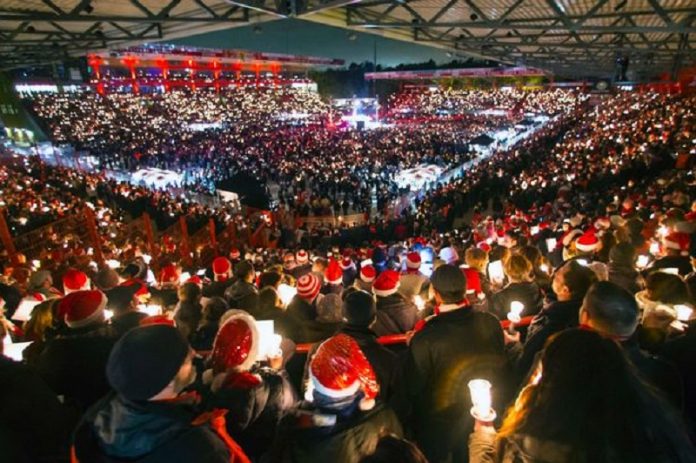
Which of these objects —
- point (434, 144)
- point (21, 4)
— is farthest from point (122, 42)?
point (434, 144)

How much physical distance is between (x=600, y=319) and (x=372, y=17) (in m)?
8.15

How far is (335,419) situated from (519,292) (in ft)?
8.94

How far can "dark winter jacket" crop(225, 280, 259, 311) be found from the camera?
14.0 ft

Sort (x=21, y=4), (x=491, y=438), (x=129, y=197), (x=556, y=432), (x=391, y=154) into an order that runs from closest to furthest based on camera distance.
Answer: (x=556, y=432) → (x=491, y=438) → (x=21, y=4) → (x=129, y=197) → (x=391, y=154)

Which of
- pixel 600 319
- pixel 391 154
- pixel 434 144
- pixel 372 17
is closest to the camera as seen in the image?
pixel 600 319

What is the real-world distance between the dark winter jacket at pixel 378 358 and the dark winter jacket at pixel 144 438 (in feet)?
3.60

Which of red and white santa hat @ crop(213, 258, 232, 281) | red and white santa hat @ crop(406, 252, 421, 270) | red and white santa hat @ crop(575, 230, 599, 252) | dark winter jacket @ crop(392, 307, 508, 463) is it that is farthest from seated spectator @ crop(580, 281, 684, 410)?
red and white santa hat @ crop(213, 258, 232, 281)

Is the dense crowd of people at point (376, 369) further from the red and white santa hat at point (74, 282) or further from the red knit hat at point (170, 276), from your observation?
the red knit hat at point (170, 276)

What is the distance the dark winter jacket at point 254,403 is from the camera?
90.0 inches

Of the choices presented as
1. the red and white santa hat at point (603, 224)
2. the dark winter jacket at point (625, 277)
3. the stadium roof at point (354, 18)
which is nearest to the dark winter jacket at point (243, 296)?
the dark winter jacket at point (625, 277)

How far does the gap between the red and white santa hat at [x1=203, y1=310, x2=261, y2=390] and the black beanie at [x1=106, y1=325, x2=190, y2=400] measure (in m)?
0.67

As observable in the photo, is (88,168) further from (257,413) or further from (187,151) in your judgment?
(257,413)

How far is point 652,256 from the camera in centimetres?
559

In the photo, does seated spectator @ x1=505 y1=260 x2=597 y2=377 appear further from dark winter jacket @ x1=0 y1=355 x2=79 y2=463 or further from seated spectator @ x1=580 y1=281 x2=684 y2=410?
→ dark winter jacket @ x1=0 y1=355 x2=79 y2=463
